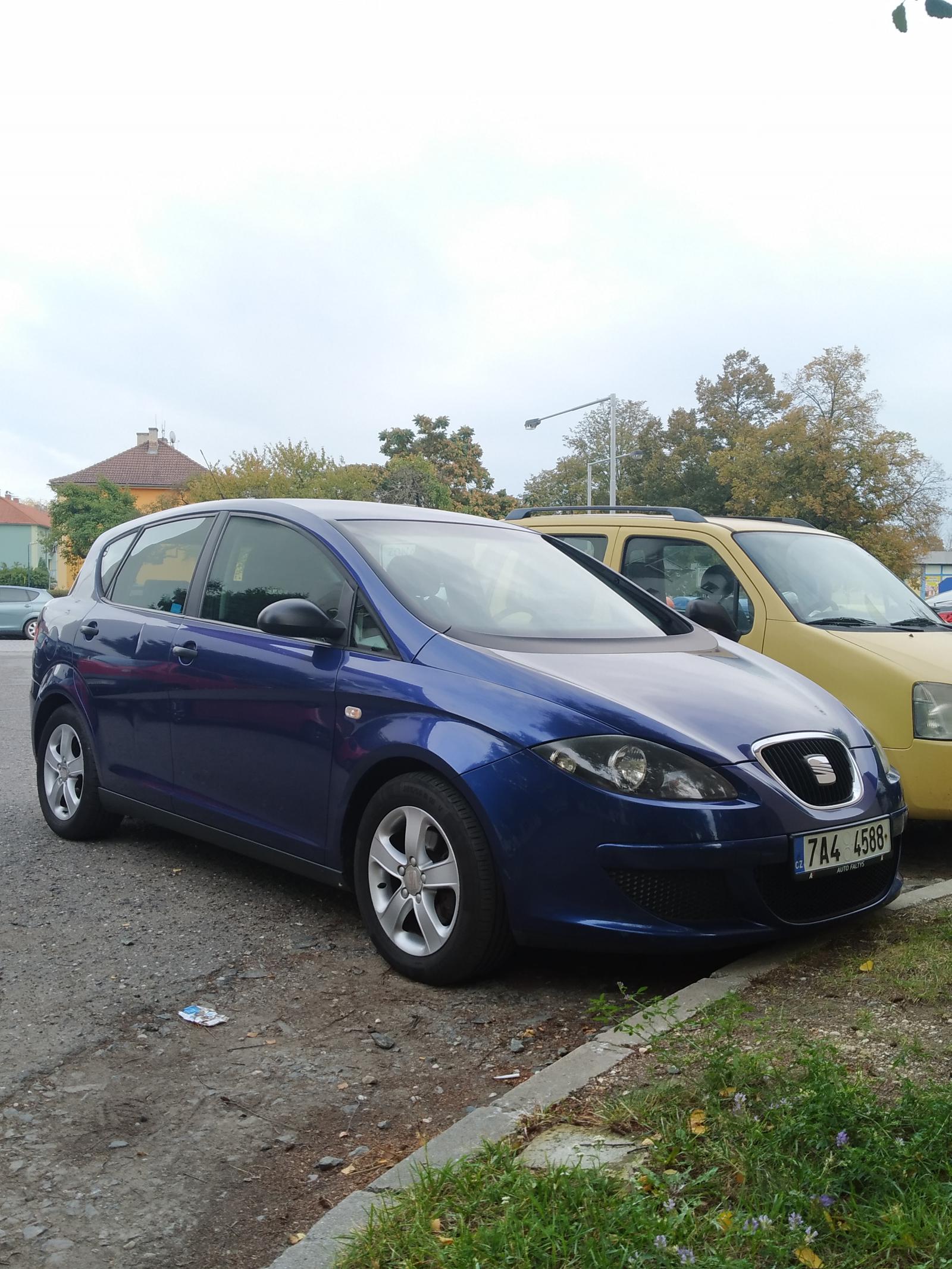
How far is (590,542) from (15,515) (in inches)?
4138

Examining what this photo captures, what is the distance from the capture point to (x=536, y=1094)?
319 cm

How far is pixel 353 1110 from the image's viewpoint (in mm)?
3359

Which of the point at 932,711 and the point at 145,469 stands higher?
the point at 145,469

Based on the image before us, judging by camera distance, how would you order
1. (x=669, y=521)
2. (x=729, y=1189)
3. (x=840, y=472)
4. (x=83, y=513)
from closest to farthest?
(x=729, y=1189)
(x=669, y=521)
(x=840, y=472)
(x=83, y=513)

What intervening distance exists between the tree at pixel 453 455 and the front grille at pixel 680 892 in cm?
8560

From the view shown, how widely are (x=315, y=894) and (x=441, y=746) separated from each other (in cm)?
162

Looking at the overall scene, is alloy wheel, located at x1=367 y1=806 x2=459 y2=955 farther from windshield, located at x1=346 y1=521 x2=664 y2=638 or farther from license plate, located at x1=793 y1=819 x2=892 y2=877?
license plate, located at x1=793 y1=819 x2=892 y2=877

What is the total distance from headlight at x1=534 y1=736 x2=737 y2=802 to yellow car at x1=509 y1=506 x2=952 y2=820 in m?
2.20

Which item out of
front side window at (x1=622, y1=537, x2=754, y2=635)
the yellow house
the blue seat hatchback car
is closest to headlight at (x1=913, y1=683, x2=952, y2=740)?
front side window at (x1=622, y1=537, x2=754, y2=635)

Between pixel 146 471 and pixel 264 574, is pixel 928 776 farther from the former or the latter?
pixel 146 471

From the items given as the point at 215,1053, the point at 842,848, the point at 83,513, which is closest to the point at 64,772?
the point at 215,1053

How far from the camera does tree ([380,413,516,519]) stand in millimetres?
90375

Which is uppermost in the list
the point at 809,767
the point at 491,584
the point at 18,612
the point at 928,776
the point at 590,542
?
the point at 590,542

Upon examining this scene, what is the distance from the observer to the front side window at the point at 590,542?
311 inches
